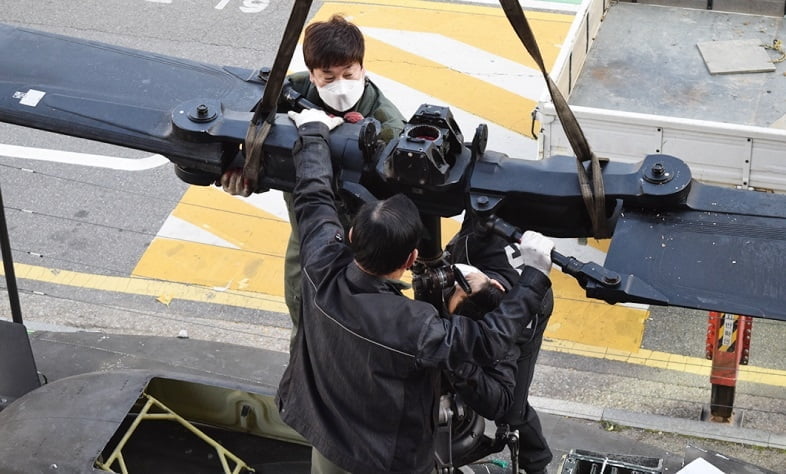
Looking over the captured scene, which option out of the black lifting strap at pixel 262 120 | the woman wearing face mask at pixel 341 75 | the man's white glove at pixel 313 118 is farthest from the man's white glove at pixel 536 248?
the woman wearing face mask at pixel 341 75

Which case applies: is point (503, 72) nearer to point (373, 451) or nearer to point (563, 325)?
point (563, 325)

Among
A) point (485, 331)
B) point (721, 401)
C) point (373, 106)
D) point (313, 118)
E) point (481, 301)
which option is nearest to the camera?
point (485, 331)

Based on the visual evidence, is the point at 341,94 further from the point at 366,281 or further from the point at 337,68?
the point at 366,281

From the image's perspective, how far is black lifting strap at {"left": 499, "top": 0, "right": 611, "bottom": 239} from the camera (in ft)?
12.0

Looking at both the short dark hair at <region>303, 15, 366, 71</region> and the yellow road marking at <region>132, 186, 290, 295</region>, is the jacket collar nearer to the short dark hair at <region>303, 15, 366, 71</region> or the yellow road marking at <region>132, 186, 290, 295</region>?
the short dark hair at <region>303, 15, 366, 71</region>

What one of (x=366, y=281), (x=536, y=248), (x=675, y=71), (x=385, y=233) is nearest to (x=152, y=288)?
(x=675, y=71)

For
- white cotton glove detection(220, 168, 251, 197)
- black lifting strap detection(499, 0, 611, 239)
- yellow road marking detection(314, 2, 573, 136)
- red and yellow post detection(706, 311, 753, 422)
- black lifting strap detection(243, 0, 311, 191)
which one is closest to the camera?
black lifting strap detection(499, 0, 611, 239)

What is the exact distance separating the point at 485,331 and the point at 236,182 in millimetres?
1086

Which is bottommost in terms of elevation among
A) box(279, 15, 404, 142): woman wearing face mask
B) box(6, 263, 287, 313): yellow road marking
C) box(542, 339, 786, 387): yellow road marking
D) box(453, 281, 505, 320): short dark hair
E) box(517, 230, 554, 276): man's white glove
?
box(542, 339, 786, 387): yellow road marking

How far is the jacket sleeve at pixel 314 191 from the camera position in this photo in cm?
398

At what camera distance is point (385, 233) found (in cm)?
376

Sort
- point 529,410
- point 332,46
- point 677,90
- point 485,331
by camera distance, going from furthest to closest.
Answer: point 677,90 < point 529,410 < point 332,46 < point 485,331

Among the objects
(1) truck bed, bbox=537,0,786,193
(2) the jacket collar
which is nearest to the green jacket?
(2) the jacket collar

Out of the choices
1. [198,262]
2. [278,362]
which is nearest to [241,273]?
[198,262]
